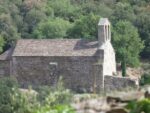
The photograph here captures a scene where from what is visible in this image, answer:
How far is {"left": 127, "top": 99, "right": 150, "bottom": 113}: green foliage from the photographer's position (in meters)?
4.48

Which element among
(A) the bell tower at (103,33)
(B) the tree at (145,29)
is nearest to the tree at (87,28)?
(B) the tree at (145,29)

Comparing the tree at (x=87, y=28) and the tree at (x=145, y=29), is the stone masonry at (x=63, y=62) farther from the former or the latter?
the tree at (x=145, y=29)

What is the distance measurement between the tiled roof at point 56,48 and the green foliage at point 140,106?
46.7m

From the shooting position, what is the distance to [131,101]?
4.59 meters

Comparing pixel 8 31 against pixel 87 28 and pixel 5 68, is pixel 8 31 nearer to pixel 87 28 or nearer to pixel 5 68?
pixel 87 28

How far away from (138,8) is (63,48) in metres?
31.2

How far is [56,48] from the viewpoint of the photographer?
5269 cm

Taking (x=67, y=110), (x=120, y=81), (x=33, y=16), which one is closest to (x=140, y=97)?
(x=67, y=110)

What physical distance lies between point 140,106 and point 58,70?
48733 mm

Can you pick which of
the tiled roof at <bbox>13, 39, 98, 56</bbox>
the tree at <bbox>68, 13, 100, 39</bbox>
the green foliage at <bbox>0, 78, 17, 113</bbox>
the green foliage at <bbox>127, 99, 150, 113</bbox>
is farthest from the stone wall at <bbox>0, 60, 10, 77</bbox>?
the green foliage at <bbox>127, 99, 150, 113</bbox>

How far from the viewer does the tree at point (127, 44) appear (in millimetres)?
59656

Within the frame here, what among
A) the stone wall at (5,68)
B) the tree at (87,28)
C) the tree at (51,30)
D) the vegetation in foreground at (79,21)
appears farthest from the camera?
Result: the tree at (51,30)

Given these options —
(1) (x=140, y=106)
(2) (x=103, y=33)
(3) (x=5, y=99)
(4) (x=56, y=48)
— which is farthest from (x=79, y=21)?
(1) (x=140, y=106)

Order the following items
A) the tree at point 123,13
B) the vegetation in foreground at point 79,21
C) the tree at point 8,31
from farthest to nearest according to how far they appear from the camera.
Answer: the tree at point 123,13 → the tree at point 8,31 → the vegetation in foreground at point 79,21
